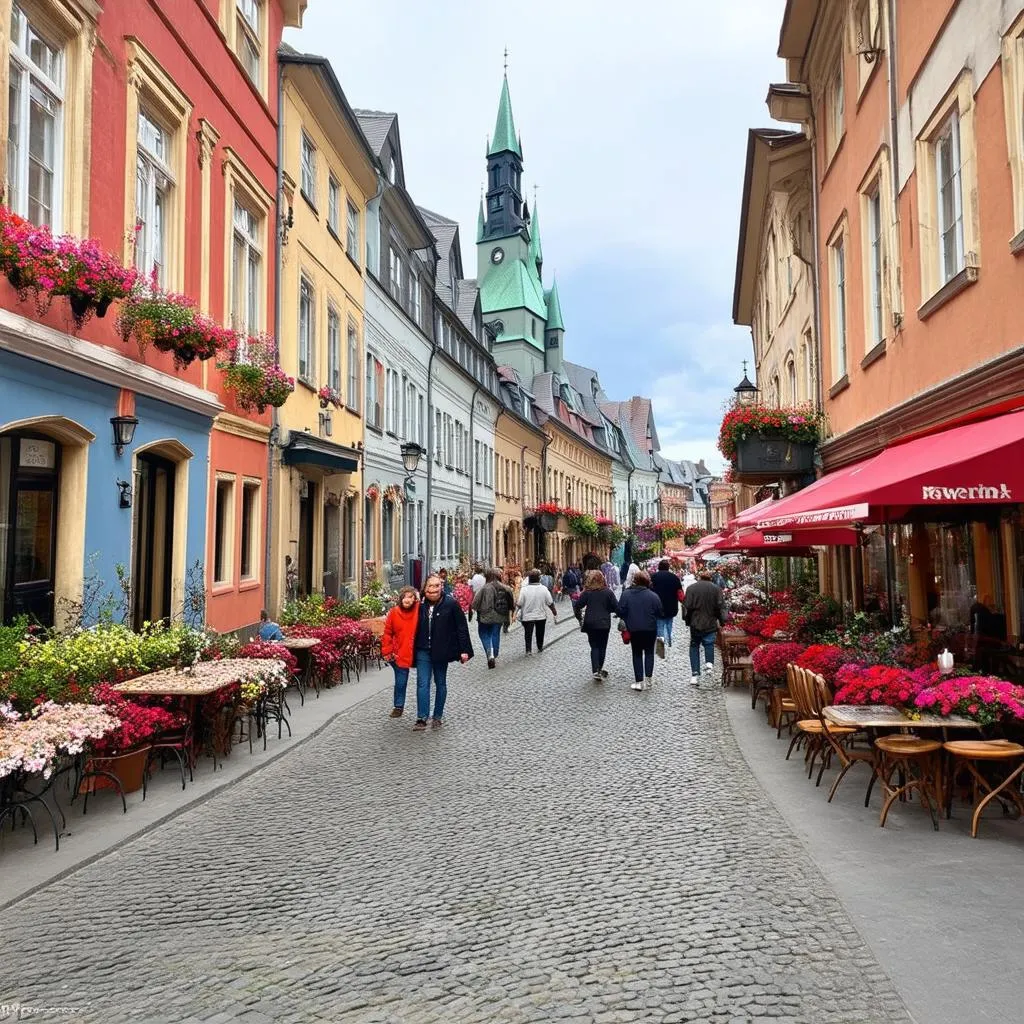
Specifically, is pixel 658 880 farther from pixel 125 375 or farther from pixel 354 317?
pixel 354 317

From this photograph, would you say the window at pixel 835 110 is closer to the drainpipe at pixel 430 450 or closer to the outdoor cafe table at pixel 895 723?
the outdoor cafe table at pixel 895 723

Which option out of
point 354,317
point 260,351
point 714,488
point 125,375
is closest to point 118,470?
point 125,375

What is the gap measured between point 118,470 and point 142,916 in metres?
6.05

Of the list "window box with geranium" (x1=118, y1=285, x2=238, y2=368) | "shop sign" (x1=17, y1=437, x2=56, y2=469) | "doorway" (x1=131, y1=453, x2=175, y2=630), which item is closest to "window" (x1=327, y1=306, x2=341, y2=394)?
"doorway" (x1=131, y1=453, x2=175, y2=630)

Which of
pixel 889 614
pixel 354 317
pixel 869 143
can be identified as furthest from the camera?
pixel 354 317

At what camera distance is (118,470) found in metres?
9.66

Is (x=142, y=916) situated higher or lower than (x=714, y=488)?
lower

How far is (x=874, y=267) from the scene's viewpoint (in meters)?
11.6

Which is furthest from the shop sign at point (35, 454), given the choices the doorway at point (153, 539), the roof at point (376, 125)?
the roof at point (376, 125)

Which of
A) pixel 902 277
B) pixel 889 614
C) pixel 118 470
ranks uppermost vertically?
pixel 902 277

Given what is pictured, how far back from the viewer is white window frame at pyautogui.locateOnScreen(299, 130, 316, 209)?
16734 millimetres

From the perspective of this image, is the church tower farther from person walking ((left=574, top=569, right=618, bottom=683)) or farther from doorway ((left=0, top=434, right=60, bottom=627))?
doorway ((left=0, top=434, right=60, bottom=627))

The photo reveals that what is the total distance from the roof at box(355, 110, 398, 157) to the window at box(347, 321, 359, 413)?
4.93 m

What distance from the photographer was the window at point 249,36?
13727 mm
